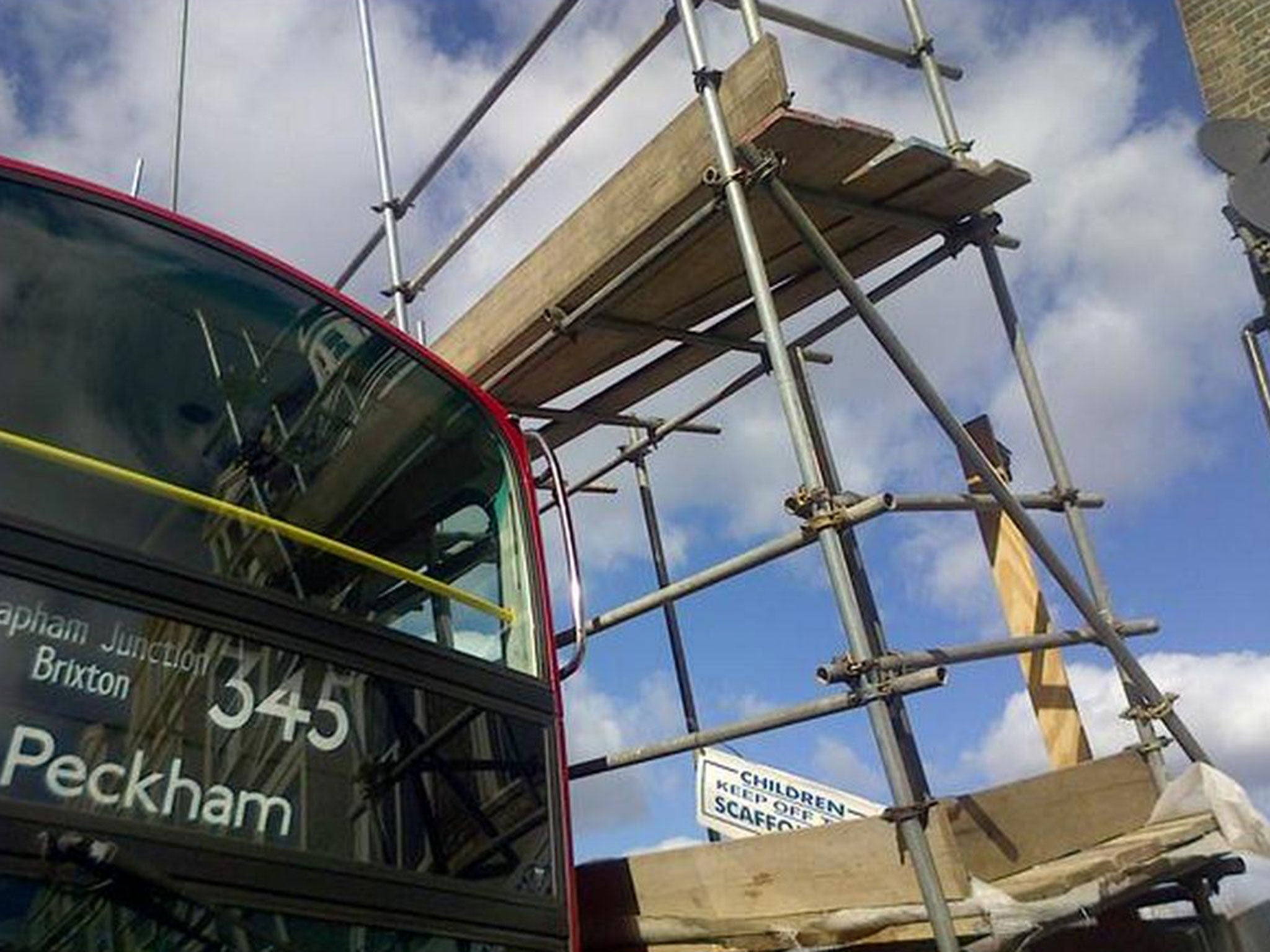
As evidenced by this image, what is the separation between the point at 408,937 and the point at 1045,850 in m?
1.63

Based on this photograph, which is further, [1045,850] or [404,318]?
[404,318]

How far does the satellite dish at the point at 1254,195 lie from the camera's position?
617cm

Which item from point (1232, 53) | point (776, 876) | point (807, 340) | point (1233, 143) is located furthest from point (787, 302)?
point (1232, 53)

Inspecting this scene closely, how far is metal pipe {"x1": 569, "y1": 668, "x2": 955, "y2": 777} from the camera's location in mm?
2762

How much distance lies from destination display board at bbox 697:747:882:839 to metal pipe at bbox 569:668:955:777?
167 mm

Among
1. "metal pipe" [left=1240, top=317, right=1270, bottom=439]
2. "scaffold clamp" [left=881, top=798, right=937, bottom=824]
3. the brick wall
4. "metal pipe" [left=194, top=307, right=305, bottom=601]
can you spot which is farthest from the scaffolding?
the brick wall

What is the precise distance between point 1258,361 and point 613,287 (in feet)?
13.0

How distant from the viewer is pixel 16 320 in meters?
2.34

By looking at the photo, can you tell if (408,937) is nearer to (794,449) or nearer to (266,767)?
(266,767)

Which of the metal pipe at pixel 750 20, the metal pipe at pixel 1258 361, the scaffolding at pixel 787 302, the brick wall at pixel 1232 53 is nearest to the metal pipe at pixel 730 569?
the scaffolding at pixel 787 302

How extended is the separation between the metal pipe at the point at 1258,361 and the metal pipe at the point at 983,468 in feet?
9.94

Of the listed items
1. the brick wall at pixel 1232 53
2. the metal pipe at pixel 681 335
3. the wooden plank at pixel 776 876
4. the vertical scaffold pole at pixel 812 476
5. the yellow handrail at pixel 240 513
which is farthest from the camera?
the brick wall at pixel 1232 53

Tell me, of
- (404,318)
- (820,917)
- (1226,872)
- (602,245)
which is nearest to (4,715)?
(820,917)

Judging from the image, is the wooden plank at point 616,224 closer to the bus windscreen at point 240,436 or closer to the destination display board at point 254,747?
the bus windscreen at point 240,436
